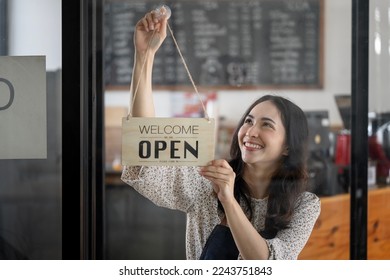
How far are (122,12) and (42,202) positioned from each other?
52 cm

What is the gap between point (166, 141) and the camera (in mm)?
1247

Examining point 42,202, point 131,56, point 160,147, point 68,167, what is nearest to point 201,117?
point 160,147

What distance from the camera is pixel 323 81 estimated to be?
4.22 ft

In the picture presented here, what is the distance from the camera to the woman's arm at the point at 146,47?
1.29 m

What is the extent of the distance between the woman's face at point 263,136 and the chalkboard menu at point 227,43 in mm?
71

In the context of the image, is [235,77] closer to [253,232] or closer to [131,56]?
[131,56]

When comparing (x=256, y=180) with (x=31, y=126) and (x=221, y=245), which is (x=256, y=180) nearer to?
(x=221, y=245)

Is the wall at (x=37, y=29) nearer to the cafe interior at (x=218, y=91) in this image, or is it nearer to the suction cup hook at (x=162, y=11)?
the cafe interior at (x=218, y=91)

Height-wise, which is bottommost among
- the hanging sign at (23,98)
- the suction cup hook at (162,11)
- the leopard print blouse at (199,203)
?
the leopard print blouse at (199,203)

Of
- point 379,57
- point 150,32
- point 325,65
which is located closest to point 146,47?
point 150,32

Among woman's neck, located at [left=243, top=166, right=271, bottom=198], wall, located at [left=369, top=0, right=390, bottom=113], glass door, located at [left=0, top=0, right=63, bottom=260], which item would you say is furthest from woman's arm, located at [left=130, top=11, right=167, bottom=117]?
wall, located at [left=369, top=0, right=390, bottom=113]

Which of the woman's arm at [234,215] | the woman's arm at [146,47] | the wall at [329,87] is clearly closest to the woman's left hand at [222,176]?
the woman's arm at [234,215]

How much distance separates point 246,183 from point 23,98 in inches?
22.7

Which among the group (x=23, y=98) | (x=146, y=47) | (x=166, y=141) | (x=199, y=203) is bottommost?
(x=199, y=203)
